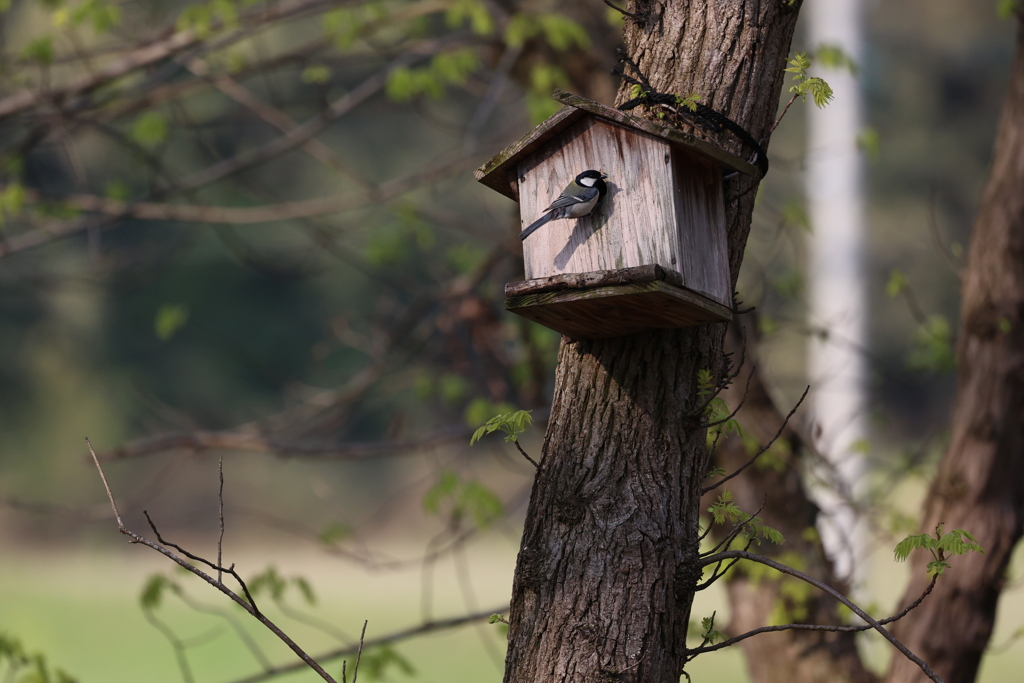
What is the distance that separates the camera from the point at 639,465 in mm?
1467

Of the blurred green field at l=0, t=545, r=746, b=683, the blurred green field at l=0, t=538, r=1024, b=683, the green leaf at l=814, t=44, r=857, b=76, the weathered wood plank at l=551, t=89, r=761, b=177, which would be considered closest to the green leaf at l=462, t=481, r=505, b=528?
the weathered wood plank at l=551, t=89, r=761, b=177

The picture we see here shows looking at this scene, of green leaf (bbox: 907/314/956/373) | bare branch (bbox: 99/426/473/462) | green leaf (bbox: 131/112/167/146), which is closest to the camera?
bare branch (bbox: 99/426/473/462)

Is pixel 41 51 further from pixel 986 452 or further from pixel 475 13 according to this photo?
pixel 986 452

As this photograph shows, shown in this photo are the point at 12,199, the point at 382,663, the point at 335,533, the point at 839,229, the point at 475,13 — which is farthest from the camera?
the point at 839,229

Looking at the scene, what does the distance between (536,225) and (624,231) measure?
161 millimetres

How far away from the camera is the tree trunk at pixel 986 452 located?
106 inches

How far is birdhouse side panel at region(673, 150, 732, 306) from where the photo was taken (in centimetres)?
147

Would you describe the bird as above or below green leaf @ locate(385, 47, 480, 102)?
below

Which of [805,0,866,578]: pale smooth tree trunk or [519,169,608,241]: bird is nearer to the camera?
[519,169,608,241]: bird

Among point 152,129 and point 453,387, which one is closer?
point 152,129

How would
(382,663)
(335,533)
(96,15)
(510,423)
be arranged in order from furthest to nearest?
1. (335,533)
2. (96,15)
3. (382,663)
4. (510,423)

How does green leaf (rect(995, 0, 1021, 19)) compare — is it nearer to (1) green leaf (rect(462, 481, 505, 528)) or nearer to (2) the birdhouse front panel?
(2) the birdhouse front panel

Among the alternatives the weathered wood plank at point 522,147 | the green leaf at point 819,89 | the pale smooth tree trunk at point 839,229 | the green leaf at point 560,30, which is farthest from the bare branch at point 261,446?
the pale smooth tree trunk at point 839,229

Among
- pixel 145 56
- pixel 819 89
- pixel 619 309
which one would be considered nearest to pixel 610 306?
pixel 619 309
